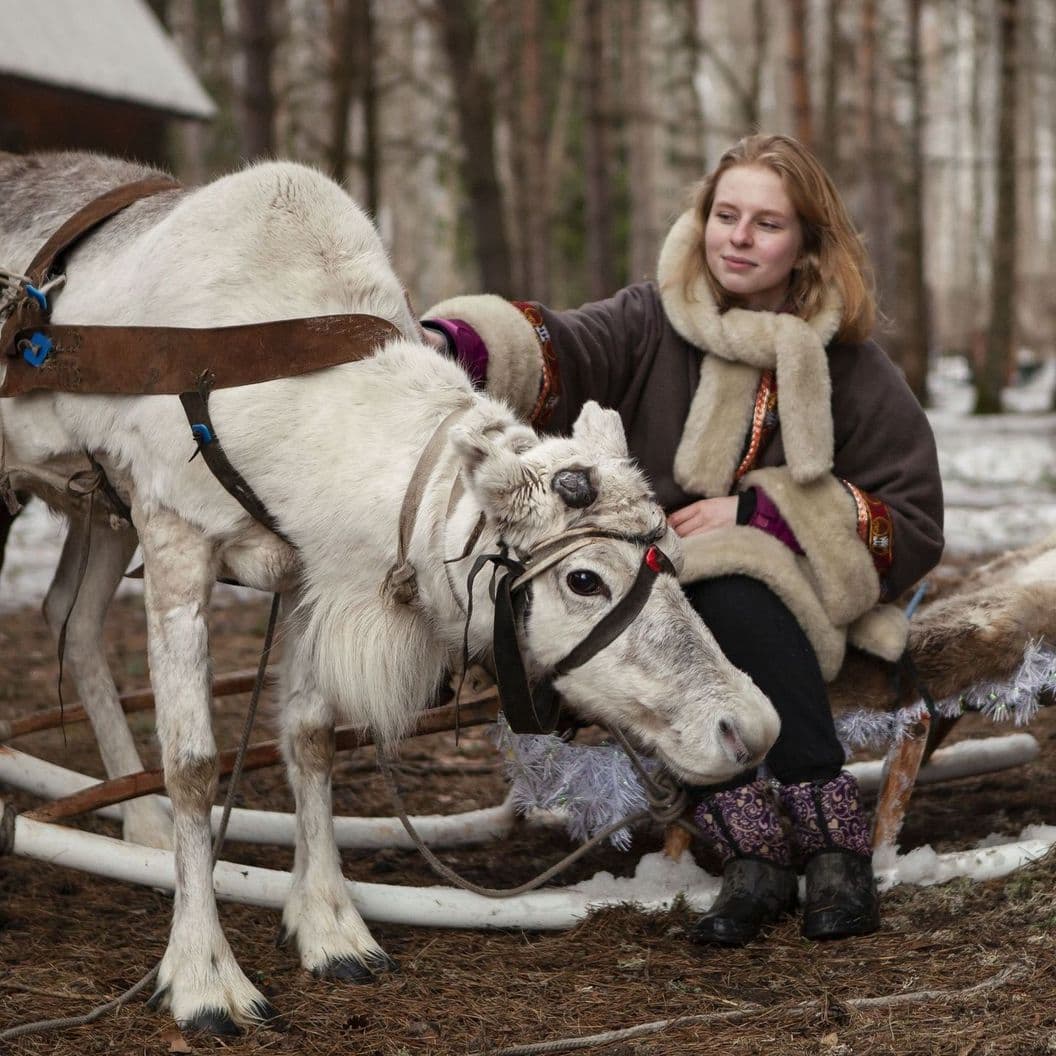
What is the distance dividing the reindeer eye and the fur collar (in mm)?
906

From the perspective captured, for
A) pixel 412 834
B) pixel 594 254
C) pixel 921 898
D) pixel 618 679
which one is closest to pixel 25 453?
pixel 412 834

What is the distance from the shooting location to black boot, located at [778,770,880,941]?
3127 millimetres

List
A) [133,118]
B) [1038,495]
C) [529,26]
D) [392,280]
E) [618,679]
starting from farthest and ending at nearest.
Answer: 1. [529,26]
2. [133,118]
3. [1038,495]
4. [392,280]
5. [618,679]

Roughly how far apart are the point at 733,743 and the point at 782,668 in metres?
0.58

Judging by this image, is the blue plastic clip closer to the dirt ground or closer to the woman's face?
the dirt ground

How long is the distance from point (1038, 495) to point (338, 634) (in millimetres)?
8057

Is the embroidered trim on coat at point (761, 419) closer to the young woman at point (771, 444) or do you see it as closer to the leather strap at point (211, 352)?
the young woman at point (771, 444)

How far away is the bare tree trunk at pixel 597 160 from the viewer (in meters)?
14.0

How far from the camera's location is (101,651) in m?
4.14

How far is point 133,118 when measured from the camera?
12648mm

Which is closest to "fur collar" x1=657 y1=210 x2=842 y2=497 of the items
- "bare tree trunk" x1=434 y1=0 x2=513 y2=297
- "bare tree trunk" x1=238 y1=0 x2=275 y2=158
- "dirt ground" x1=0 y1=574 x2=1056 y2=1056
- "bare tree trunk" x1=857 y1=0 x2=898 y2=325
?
"dirt ground" x1=0 y1=574 x2=1056 y2=1056

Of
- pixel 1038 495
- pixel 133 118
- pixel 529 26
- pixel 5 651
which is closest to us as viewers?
pixel 5 651

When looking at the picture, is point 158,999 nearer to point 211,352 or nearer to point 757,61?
point 211,352

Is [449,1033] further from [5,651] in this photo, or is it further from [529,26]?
[529,26]
